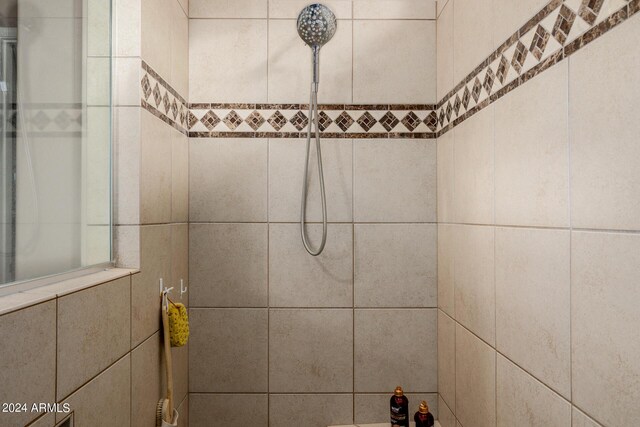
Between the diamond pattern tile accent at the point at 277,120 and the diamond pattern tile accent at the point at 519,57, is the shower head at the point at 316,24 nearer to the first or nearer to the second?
the diamond pattern tile accent at the point at 277,120

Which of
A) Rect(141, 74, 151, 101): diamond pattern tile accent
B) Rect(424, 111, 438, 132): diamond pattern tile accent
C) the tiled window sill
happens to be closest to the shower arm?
Rect(424, 111, 438, 132): diamond pattern tile accent

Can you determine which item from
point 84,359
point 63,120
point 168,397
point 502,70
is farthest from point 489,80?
point 168,397

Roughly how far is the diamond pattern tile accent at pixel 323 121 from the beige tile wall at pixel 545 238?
0.51 metres

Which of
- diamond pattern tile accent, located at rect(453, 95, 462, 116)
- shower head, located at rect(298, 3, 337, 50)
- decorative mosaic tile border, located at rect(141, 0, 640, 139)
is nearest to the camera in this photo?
decorative mosaic tile border, located at rect(141, 0, 640, 139)

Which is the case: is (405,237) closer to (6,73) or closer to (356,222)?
(356,222)

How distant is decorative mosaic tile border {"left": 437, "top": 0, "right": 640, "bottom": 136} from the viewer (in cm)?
73

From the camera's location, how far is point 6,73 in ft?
2.77

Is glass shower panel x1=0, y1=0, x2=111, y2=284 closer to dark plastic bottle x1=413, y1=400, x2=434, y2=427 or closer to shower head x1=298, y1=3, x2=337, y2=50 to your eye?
shower head x1=298, y1=3, x2=337, y2=50

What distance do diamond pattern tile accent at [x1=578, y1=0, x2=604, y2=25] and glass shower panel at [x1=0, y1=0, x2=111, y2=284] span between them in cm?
113

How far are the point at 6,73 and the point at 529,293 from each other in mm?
1235

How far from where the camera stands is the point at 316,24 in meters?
1.56

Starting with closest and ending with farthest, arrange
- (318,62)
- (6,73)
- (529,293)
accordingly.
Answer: (6,73) → (529,293) → (318,62)

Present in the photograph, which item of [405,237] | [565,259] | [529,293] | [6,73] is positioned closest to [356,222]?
[405,237]

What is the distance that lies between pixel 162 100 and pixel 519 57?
43.0 inches
